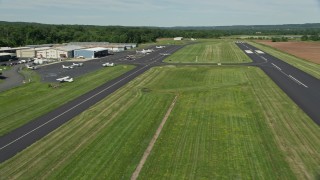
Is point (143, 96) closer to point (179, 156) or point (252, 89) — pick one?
point (252, 89)

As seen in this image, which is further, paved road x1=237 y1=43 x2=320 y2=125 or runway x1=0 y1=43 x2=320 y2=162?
paved road x1=237 y1=43 x2=320 y2=125

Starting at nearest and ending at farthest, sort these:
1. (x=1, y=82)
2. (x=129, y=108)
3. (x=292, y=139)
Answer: (x=292, y=139) → (x=129, y=108) → (x=1, y=82)

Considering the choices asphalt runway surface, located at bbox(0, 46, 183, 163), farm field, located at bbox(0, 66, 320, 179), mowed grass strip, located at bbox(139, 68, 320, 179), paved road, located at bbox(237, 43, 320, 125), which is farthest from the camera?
paved road, located at bbox(237, 43, 320, 125)

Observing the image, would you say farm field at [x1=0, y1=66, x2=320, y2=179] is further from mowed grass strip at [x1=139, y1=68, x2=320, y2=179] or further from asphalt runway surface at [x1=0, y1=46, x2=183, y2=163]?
asphalt runway surface at [x1=0, y1=46, x2=183, y2=163]

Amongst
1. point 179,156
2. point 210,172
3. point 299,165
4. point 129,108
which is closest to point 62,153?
point 179,156

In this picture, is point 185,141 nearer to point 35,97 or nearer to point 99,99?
point 99,99

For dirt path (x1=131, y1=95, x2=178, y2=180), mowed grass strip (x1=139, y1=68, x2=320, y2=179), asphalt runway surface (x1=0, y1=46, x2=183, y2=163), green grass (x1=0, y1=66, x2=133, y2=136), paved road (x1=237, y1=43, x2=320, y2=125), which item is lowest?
green grass (x1=0, y1=66, x2=133, y2=136)

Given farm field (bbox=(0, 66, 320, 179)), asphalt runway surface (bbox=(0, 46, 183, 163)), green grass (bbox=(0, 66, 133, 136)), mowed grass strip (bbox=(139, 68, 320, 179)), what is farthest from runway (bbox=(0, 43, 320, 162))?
mowed grass strip (bbox=(139, 68, 320, 179))
